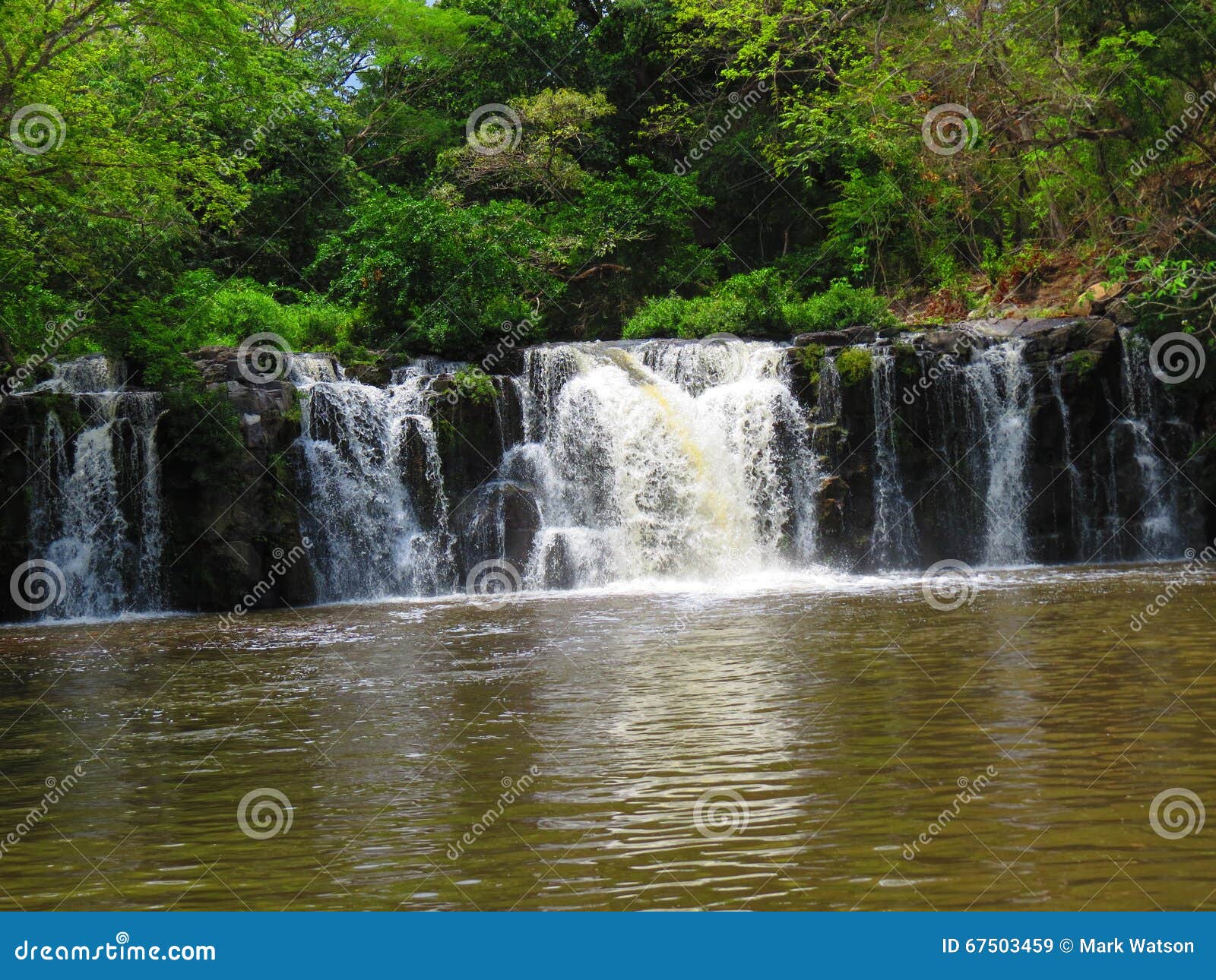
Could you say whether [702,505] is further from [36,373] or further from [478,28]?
[478,28]

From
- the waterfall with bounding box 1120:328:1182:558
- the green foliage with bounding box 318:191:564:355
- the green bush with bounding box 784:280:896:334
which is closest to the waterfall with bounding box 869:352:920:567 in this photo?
the green bush with bounding box 784:280:896:334

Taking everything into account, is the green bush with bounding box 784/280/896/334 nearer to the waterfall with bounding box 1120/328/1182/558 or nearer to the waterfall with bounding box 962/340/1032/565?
the waterfall with bounding box 962/340/1032/565

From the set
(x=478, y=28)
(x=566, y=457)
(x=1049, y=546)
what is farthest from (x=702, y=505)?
(x=478, y=28)

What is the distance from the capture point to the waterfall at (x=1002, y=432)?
19.8 metres

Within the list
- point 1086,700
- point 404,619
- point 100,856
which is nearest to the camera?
point 100,856

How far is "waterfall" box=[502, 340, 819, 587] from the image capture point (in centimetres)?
1883

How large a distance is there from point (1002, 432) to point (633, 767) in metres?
14.7

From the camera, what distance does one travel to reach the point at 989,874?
4.81 metres

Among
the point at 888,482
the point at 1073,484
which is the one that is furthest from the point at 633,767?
the point at 1073,484

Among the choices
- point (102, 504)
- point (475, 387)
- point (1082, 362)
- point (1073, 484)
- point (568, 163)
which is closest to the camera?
point (102, 504)

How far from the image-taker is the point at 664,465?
766 inches

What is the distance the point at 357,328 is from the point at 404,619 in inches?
367

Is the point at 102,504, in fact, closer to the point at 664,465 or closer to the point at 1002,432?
the point at 664,465

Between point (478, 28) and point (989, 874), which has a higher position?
point (478, 28)
